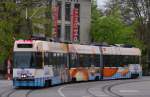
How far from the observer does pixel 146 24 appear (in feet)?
273

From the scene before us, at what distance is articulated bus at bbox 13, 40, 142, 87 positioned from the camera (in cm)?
3491

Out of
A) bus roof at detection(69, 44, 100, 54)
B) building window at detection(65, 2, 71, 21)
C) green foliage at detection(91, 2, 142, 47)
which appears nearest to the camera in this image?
bus roof at detection(69, 44, 100, 54)

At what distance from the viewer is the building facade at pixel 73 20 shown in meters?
78.4

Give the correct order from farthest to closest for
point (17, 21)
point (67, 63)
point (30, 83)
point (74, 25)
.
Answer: point (74, 25), point (17, 21), point (67, 63), point (30, 83)

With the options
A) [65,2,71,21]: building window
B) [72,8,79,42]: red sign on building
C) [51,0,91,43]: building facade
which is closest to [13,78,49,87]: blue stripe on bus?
[51,0,91,43]: building facade

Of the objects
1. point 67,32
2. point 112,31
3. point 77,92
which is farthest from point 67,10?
point 77,92

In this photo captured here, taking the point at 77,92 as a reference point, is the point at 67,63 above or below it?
above

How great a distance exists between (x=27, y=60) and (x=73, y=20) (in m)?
43.0

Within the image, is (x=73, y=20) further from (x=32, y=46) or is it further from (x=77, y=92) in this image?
(x=77, y=92)

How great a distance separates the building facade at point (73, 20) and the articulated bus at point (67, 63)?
74.0ft

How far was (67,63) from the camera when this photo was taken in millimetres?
41688

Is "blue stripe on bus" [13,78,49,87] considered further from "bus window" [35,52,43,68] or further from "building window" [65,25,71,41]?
"building window" [65,25,71,41]

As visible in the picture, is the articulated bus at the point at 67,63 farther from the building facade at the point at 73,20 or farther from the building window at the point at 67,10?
the building window at the point at 67,10

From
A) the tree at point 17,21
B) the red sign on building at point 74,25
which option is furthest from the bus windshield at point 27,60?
the red sign on building at point 74,25
